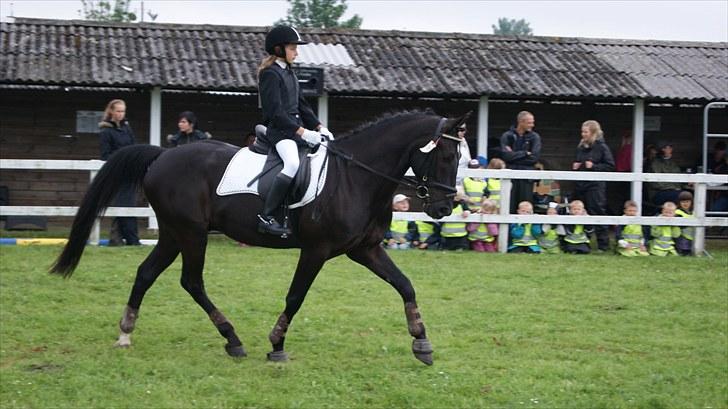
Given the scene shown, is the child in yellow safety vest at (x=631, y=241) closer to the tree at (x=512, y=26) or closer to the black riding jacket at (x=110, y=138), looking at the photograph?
the black riding jacket at (x=110, y=138)

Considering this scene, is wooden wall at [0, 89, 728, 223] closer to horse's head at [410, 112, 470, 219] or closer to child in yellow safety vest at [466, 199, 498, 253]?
child in yellow safety vest at [466, 199, 498, 253]

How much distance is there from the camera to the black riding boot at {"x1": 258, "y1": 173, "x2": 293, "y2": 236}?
858cm

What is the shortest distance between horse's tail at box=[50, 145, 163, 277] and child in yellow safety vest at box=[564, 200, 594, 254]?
305 inches

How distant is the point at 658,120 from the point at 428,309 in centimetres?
1254

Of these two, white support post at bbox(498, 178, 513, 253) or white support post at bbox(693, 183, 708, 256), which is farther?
white support post at bbox(693, 183, 708, 256)

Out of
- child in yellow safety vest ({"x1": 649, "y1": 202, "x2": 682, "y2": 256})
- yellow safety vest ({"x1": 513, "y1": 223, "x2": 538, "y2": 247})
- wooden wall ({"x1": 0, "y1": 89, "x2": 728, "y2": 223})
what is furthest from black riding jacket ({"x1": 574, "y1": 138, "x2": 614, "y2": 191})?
wooden wall ({"x1": 0, "y1": 89, "x2": 728, "y2": 223})

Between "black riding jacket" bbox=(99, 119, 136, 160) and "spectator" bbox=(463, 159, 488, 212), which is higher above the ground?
"black riding jacket" bbox=(99, 119, 136, 160)

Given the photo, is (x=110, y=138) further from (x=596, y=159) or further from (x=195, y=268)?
(x=596, y=159)

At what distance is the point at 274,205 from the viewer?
870 centimetres

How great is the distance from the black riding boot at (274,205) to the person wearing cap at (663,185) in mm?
11052

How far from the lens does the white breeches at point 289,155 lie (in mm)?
8586

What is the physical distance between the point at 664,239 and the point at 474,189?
300cm

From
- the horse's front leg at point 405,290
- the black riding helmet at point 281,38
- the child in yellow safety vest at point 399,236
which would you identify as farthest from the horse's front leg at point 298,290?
the child in yellow safety vest at point 399,236

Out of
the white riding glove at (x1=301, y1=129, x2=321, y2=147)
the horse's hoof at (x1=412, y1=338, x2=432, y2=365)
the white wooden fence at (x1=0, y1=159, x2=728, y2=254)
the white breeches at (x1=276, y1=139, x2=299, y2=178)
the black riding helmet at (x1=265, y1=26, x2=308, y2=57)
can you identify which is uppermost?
the black riding helmet at (x1=265, y1=26, x2=308, y2=57)
